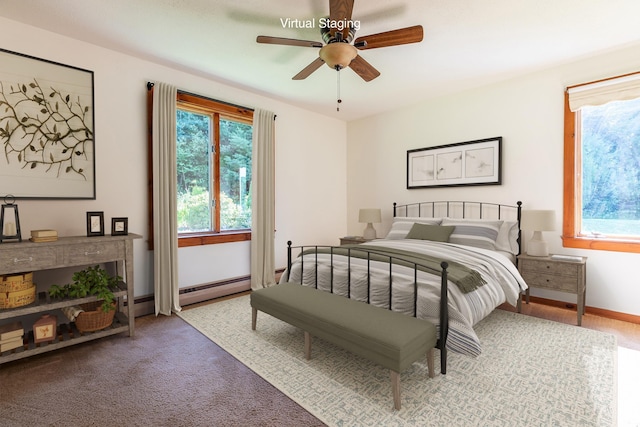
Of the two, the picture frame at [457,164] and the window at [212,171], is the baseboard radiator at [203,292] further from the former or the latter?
the picture frame at [457,164]

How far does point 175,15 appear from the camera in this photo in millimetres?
2439

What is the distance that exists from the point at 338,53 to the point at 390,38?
16.2 inches

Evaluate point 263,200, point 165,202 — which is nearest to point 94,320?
point 165,202

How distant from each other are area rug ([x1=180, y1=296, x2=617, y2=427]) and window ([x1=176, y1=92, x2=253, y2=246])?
1433mm

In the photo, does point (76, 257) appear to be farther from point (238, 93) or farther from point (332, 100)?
point (332, 100)

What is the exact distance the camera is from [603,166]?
10.6 feet

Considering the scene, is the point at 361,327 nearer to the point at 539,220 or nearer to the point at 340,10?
the point at 340,10

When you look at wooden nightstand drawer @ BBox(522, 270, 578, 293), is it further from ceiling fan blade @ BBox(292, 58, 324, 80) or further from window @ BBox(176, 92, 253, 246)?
window @ BBox(176, 92, 253, 246)

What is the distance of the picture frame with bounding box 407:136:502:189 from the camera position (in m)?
3.87

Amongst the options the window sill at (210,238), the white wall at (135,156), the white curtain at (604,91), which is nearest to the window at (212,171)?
the window sill at (210,238)

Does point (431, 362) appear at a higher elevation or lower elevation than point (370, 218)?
lower

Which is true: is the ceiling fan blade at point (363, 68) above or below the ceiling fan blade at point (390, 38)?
below

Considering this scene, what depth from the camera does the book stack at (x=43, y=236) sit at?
2.31 meters

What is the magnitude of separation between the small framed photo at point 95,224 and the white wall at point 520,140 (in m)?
3.85
